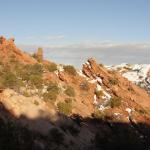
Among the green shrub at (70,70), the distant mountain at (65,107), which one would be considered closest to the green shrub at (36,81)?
the distant mountain at (65,107)

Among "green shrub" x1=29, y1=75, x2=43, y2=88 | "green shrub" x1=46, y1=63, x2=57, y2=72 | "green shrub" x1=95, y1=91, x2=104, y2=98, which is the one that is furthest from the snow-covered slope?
"green shrub" x1=29, y1=75, x2=43, y2=88

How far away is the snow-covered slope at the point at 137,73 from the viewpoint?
80619 mm

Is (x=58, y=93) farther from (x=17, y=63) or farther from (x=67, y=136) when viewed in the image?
(x=67, y=136)

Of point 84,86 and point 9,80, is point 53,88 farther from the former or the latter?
point 84,86

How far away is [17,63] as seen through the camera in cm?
5622

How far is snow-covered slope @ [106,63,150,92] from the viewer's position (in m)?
80.6

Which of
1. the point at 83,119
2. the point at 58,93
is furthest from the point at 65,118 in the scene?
the point at 58,93

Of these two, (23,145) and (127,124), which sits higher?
(23,145)

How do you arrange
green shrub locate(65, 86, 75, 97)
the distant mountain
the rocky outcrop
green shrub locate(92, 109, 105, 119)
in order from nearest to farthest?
the distant mountain < green shrub locate(92, 109, 105, 119) < green shrub locate(65, 86, 75, 97) < the rocky outcrop

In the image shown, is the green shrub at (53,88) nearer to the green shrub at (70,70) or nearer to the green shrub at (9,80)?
the green shrub at (9,80)

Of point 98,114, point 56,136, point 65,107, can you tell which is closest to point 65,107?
point 65,107

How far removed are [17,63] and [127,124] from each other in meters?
16.8

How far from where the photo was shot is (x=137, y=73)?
283 feet

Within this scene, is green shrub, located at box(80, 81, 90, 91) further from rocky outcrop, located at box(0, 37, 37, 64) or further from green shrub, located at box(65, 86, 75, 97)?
rocky outcrop, located at box(0, 37, 37, 64)
